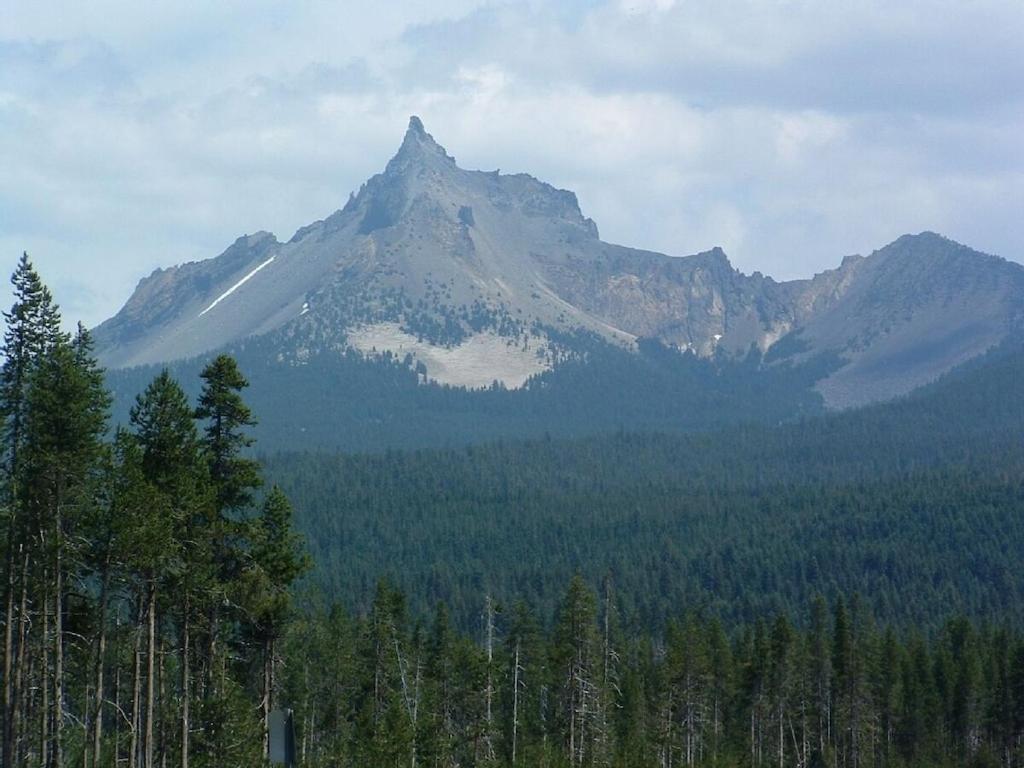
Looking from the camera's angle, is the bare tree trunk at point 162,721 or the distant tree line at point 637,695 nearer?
the bare tree trunk at point 162,721

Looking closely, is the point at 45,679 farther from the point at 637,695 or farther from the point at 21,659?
the point at 637,695

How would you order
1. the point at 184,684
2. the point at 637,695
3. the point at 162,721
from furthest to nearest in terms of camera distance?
the point at 637,695 < the point at 162,721 < the point at 184,684

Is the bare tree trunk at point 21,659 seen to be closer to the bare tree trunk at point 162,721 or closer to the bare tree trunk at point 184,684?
the bare tree trunk at point 162,721

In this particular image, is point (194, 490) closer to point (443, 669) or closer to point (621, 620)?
point (443, 669)

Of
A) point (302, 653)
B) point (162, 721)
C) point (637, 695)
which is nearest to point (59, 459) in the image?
point (162, 721)

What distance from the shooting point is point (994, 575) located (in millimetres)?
192750

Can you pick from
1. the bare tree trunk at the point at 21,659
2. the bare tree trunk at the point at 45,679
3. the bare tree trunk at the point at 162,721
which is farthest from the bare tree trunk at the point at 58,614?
the bare tree trunk at the point at 162,721

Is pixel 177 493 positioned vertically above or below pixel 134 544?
above

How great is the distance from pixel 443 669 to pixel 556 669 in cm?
838

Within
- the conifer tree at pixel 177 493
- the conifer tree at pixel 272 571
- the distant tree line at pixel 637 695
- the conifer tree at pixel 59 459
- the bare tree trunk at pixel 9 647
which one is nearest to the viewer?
the bare tree trunk at pixel 9 647

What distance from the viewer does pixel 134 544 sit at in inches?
1526

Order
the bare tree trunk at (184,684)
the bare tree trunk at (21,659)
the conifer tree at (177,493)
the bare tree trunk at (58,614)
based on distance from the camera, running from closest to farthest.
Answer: the bare tree trunk at (58,614) < the bare tree trunk at (21,659) < the conifer tree at (177,493) < the bare tree trunk at (184,684)

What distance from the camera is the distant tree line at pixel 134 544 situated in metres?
39.5

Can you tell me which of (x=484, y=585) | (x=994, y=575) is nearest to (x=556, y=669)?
(x=484, y=585)
